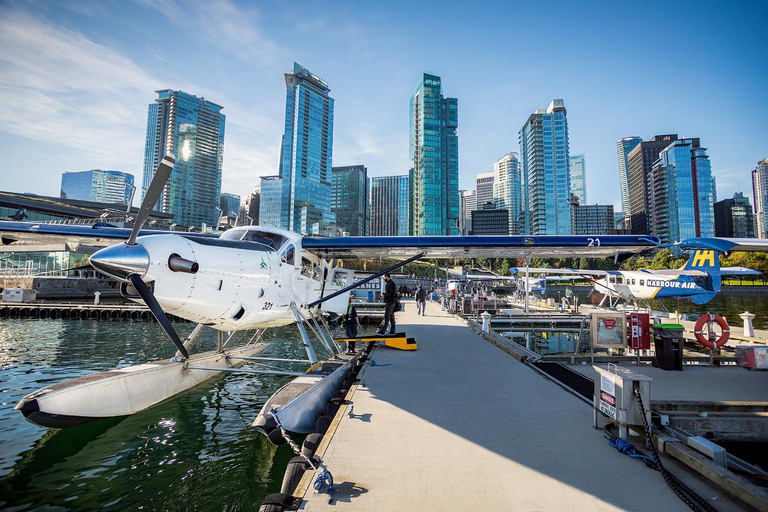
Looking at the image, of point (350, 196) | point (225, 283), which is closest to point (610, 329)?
point (225, 283)

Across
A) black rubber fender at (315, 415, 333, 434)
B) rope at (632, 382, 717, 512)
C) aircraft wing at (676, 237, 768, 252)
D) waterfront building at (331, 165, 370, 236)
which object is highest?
waterfront building at (331, 165, 370, 236)

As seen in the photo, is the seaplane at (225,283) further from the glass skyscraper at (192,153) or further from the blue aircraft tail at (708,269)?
the glass skyscraper at (192,153)

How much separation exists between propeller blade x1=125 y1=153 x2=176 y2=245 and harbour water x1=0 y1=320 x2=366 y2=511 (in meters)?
3.03

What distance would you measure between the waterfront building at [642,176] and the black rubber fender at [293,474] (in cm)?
18510

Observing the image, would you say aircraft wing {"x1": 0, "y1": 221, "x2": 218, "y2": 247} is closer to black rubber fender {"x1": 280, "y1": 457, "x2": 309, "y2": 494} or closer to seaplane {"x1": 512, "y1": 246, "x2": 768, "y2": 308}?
black rubber fender {"x1": 280, "y1": 457, "x2": 309, "y2": 494}

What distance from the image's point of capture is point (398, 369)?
25.6 ft

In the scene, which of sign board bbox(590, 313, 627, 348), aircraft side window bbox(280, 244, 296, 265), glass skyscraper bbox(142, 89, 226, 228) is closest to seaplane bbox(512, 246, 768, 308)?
sign board bbox(590, 313, 627, 348)

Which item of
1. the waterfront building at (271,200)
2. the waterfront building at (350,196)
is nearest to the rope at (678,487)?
the waterfront building at (271,200)

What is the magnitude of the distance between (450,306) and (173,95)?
19846cm

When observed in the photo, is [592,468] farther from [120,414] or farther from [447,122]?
[447,122]

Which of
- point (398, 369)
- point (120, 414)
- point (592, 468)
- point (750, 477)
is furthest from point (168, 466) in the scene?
point (750, 477)

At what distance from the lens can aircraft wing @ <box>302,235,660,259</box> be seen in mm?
8352

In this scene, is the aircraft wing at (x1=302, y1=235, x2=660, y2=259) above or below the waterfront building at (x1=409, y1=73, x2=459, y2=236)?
below

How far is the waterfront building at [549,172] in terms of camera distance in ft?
374
